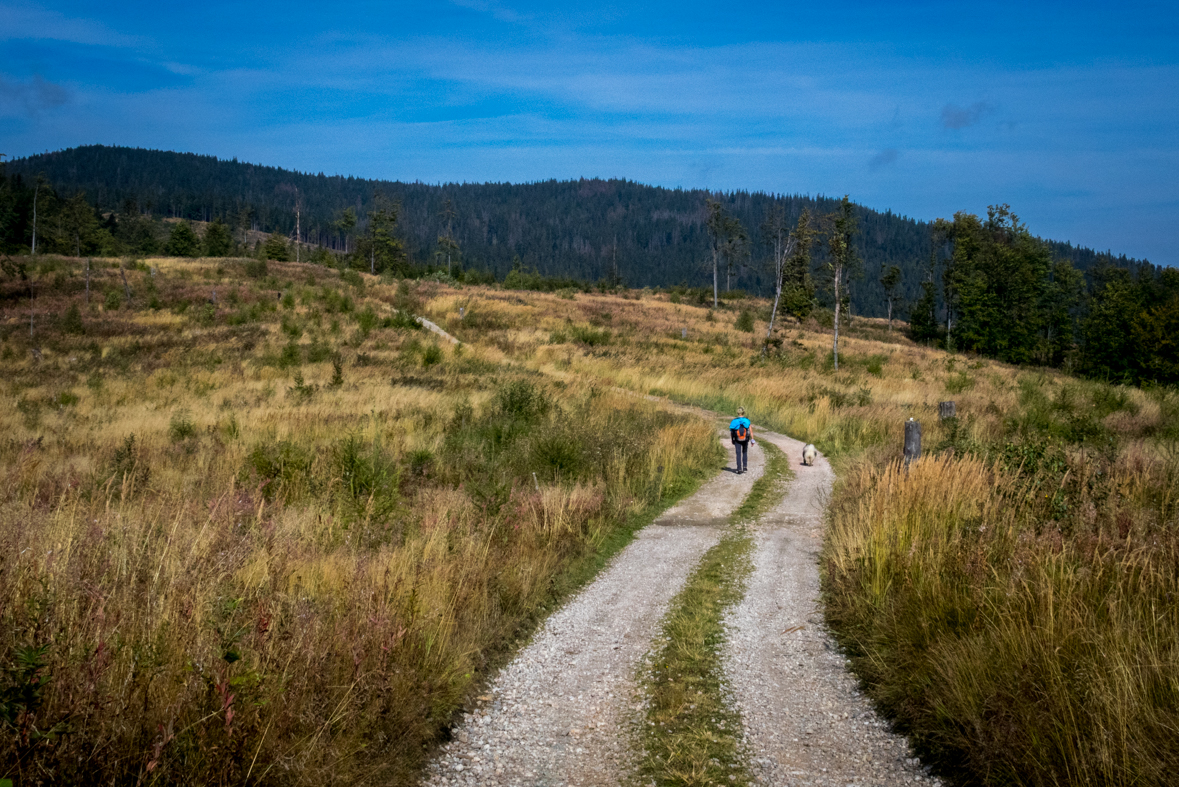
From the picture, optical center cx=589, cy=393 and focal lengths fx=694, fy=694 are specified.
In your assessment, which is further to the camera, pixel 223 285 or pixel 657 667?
pixel 223 285

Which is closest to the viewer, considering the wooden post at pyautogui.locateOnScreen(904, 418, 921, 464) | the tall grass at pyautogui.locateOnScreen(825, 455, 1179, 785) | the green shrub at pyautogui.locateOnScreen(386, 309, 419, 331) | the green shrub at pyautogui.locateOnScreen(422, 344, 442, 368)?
the tall grass at pyautogui.locateOnScreen(825, 455, 1179, 785)

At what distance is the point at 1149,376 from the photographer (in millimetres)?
48000

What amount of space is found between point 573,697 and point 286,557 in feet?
8.44

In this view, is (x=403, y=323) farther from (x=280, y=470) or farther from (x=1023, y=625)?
(x=1023, y=625)

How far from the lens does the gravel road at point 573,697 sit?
3.97m

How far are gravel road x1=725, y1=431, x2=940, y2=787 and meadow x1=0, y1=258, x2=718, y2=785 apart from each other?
1895 mm

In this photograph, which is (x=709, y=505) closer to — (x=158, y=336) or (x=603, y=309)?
(x=158, y=336)

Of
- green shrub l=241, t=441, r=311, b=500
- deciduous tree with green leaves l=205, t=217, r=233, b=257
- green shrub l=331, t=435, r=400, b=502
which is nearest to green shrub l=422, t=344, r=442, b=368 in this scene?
green shrub l=241, t=441, r=311, b=500

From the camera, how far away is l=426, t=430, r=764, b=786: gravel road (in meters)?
3.97

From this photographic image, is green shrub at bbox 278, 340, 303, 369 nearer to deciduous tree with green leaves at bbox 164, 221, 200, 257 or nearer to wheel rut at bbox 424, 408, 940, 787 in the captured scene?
wheel rut at bbox 424, 408, 940, 787

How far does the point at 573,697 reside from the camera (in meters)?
4.83

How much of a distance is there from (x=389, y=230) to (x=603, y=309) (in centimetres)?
4318

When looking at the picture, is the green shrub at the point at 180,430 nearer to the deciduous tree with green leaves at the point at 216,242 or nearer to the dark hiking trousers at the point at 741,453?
the dark hiking trousers at the point at 741,453

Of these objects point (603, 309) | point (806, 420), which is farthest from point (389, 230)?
point (806, 420)
